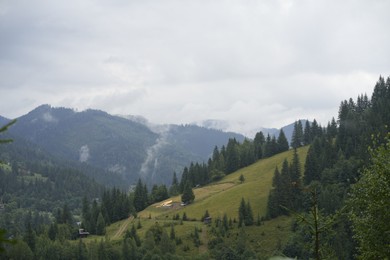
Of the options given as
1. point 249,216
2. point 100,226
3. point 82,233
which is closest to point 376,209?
point 249,216

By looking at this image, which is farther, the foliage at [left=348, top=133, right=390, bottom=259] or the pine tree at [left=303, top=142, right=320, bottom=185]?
the pine tree at [left=303, top=142, right=320, bottom=185]

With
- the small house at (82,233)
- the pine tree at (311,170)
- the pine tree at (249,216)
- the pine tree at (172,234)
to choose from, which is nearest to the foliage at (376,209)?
Result: the pine tree at (172,234)

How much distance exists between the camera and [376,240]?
34.8m

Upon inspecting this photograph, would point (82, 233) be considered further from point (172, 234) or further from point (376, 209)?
point (376, 209)

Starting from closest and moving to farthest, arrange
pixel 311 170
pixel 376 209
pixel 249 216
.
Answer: pixel 376 209, pixel 249 216, pixel 311 170

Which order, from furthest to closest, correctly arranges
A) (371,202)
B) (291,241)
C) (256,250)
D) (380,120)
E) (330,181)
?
(380,120), (330,181), (256,250), (291,241), (371,202)

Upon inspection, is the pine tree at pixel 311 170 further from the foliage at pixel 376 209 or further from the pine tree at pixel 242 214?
the foliage at pixel 376 209

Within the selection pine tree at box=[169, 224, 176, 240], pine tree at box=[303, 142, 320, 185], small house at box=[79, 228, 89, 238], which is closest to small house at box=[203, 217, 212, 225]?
pine tree at box=[169, 224, 176, 240]

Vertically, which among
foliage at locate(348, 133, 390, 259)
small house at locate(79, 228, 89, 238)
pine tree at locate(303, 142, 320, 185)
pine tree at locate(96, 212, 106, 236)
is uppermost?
pine tree at locate(303, 142, 320, 185)

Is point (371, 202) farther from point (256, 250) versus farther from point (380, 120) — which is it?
point (380, 120)

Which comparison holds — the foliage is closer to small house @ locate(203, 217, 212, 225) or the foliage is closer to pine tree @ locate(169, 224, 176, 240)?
pine tree @ locate(169, 224, 176, 240)

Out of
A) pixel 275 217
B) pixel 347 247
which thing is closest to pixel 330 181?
pixel 275 217

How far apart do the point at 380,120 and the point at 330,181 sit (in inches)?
1425

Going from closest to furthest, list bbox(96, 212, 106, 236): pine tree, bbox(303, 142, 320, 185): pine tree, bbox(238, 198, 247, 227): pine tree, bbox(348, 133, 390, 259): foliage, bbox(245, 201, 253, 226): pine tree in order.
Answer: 1. bbox(348, 133, 390, 259): foliage
2. bbox(238, 198, 247, 227): pine tree
3. bbox(245, 201, 253, 226): pine tree
4. bbox(303, 142, 320, 185): pine tree
5. bbox(96, 212, 106, 236): pine tree
